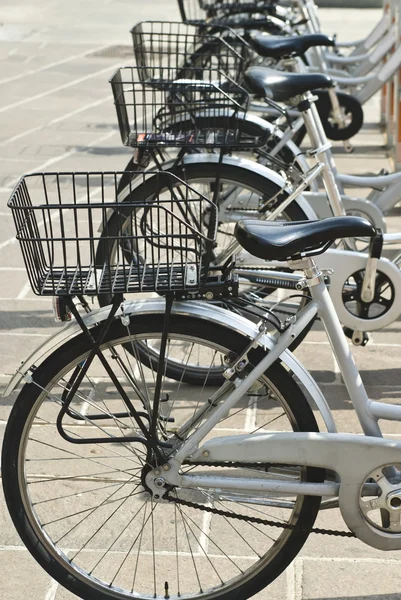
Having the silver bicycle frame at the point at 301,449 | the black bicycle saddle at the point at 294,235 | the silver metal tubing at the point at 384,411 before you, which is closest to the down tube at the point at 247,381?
the silver bicycle frame at the point at 301,449

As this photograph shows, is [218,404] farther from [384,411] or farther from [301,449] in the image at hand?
[384,411]

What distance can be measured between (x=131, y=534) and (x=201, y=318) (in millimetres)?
865

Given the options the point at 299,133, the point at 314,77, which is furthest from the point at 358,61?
the point at 314,77

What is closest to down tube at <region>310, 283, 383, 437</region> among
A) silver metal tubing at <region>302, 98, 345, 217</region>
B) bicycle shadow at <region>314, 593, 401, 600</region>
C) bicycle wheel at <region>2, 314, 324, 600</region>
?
bicycle wheel at <region>2, 314, 324, 600</region>

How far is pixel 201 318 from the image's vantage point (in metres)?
2.47

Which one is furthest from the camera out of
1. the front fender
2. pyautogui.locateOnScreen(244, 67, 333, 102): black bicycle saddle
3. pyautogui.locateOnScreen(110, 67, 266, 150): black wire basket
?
pyautogui.locateOnScreen(244, 67, 333, 102): black bicycle saddle

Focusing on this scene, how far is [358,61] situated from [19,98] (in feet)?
10.2

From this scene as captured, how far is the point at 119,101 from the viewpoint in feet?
12.1

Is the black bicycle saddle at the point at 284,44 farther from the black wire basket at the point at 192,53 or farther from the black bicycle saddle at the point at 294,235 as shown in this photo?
the black bicycle saddle at the point at 294,235

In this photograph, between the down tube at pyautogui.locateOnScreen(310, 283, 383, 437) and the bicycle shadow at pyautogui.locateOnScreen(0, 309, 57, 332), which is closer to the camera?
the down tube at pyautogui.locateOnScreen(310, 283, 383, 437)

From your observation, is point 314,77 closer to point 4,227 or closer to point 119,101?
point 119,101

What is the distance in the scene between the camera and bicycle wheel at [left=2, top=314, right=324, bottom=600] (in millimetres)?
2496

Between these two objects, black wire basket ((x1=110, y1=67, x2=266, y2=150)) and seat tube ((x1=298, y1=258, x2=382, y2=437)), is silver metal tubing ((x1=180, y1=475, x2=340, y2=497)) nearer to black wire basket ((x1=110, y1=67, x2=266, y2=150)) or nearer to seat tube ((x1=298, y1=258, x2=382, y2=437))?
seat tube ((x1=298, y1=258, x2=382, y2=437))

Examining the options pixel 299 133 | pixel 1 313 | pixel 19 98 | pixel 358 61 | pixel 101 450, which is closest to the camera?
pixel 101 450
